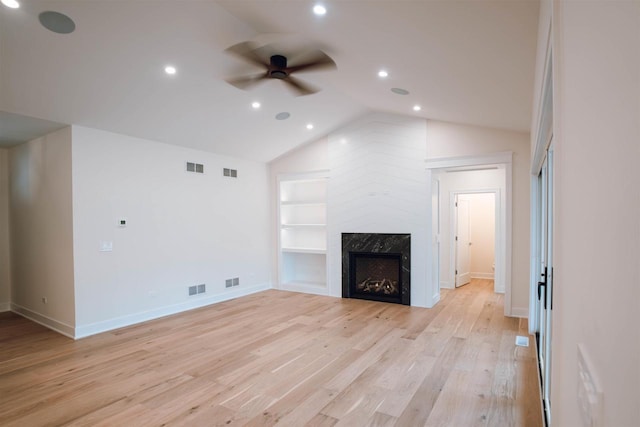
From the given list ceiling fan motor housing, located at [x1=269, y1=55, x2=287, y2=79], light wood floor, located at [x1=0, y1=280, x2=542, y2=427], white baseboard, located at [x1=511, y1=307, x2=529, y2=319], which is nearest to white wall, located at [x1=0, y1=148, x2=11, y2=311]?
light wood floor, located at [x1=0, y1=280, x2=542, y2=427]

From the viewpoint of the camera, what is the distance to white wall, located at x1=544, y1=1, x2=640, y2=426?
34 centimetres

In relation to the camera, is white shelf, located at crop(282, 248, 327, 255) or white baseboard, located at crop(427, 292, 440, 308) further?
white shelf, located at crop(282, 248, 327, 255)

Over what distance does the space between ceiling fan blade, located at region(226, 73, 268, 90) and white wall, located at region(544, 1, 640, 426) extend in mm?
3119

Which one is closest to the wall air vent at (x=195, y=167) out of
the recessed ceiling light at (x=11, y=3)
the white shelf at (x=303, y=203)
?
the white shelf at (x=303, y=203)

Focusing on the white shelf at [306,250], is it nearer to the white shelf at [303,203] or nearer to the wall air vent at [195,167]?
the white shelf at [303,203]

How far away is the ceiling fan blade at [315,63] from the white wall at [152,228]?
3086 millimetres

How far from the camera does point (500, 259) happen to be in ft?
22.7

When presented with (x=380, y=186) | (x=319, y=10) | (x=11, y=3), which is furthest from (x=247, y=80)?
(x=380, y=186)

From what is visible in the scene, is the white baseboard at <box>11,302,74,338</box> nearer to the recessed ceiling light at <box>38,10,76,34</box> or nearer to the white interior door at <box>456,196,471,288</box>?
the recessed ceiling light at <box>38,10,76,34</box>

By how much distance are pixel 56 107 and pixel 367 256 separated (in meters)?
5.12

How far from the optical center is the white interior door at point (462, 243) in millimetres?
7547

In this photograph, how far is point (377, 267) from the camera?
645 centimetres

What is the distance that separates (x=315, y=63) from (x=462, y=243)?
5.96 m

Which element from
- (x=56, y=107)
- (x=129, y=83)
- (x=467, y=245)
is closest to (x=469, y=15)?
(x=129, y=83)
